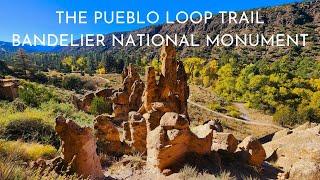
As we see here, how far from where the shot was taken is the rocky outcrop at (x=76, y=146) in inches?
464

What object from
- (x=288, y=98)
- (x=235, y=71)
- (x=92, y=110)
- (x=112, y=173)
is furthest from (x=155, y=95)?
(x=235, y=71)

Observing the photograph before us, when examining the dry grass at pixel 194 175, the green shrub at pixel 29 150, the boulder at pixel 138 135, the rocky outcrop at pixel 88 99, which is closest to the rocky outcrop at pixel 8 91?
the rocky outcrop at pixel 88 99

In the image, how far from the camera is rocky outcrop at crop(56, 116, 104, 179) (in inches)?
464

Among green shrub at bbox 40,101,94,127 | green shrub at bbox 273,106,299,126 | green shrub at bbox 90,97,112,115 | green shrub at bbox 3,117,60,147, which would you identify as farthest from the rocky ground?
green shrub at bbox 273,106,299,126

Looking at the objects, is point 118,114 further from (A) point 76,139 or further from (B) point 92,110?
(A) point 76,139

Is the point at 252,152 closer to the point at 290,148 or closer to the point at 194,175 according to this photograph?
the point at 290,148

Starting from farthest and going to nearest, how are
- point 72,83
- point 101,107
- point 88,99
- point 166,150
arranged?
point 72,83, point 88,99, point 101,107, point 166,150

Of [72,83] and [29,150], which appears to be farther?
[72,83]

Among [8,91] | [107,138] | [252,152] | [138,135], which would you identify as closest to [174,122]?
[138,135]

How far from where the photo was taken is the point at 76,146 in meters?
11.8

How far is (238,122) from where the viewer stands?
2336 inches

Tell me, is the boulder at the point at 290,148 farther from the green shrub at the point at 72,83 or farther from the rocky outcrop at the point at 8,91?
the green shrub at the point at 72,83

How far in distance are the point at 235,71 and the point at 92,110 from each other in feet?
198

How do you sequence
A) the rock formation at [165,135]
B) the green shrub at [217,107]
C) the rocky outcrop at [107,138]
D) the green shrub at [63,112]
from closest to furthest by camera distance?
the rock formation at [165,135] → the rocky outcrop at [107,138] → the green shrub at [63,112] → the green shrub at [217,107]
